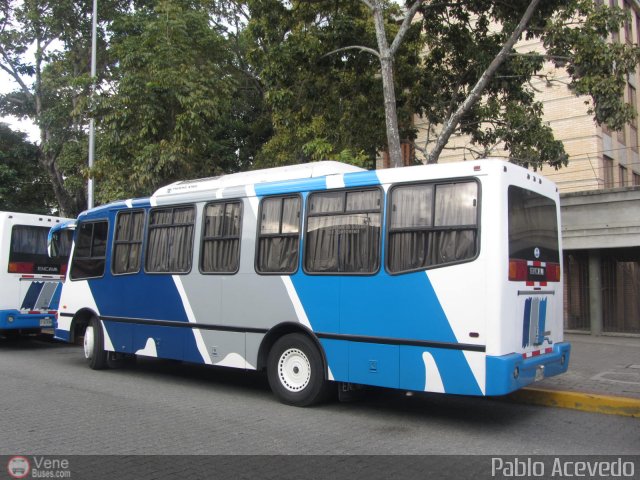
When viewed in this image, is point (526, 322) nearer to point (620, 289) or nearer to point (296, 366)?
point (296, 366)

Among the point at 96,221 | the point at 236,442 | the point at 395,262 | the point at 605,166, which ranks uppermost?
the point at 605,166

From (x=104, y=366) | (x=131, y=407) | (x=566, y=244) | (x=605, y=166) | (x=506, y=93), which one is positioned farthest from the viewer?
(x=605, y=166)

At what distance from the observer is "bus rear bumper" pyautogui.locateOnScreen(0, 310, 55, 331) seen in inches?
479

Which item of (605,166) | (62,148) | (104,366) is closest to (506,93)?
(605,166)

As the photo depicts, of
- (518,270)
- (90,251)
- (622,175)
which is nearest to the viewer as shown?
(518,270)

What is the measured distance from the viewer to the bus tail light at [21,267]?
1243 centimetres

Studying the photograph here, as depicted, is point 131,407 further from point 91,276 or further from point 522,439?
point 522,439

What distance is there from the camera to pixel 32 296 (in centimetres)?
1265

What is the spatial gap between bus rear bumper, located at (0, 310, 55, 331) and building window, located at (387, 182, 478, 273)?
9.27m

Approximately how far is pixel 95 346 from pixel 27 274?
3.96 meters

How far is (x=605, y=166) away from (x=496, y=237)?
549 inches

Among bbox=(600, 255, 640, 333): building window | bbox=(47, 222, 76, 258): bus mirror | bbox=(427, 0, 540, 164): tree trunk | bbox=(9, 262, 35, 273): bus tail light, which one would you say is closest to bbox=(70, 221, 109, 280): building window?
bbox=(47, 222, 76, 258): bus mirror

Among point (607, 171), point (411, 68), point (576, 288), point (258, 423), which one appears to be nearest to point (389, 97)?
point (411, 68)

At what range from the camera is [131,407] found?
714 cm
